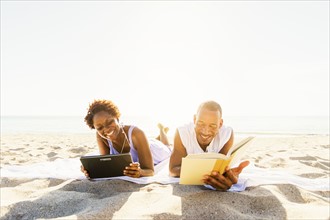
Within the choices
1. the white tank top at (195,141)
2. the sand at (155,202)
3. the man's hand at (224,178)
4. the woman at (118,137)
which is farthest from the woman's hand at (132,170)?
the man's hand at (224,178)

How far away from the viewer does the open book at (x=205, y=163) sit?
234cm

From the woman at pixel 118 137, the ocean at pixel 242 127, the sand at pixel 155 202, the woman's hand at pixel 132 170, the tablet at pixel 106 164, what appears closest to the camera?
the sand at pixel 155 202

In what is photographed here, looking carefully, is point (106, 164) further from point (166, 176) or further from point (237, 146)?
point (237, 146)

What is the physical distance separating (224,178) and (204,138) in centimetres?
64

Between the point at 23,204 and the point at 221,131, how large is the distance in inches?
87.7

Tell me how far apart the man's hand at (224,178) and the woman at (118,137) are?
3.01 ft

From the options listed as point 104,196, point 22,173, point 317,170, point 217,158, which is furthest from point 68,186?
point 317,170

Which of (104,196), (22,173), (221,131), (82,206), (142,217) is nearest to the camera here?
(142,217)

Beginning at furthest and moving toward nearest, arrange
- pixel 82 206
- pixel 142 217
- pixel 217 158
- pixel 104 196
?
pixel 104 196 < pixel 82 206 < pixel 217 158 < pixel 142 217

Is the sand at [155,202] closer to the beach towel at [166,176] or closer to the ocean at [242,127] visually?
the beach towel at [166,176]

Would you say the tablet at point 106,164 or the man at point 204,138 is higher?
the man at point 204,138

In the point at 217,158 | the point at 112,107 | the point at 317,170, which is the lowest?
the point at 317,170

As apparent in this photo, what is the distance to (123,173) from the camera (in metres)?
3.29

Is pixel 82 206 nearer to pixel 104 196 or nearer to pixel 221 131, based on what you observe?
pixel 104 196
